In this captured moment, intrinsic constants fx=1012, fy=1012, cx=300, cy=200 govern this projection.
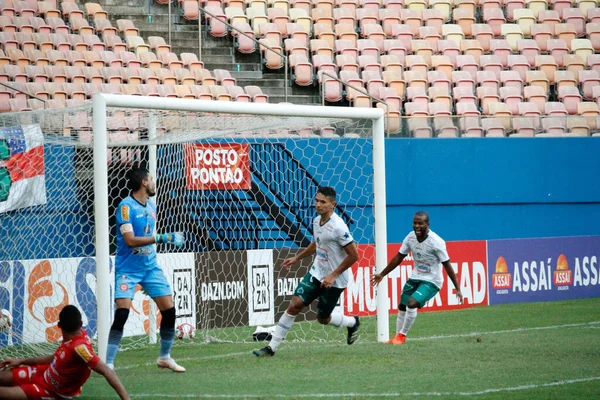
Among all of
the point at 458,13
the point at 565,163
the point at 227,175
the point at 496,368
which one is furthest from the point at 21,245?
the point at 458,13

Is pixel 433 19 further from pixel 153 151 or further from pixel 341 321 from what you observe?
pixel 341 321

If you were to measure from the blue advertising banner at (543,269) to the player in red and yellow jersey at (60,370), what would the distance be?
1187cm

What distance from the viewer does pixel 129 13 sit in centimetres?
2134

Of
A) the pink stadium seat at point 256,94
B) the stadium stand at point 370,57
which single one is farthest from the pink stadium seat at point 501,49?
the pink stadium seat at point 256,94

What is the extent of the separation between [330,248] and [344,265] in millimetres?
333

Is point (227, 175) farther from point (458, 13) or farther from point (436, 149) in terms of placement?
point (458, 13)

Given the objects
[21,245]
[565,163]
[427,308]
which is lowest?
[427,308]

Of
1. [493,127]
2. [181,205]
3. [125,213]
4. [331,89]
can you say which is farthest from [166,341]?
[493,127]

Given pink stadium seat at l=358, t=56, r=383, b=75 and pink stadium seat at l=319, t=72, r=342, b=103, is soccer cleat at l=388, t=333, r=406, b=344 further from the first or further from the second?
pink stadium seat at l=358, t=56, r=383, b=75

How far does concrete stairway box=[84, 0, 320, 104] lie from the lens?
21.0 metres

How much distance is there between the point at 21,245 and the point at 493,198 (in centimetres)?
1040

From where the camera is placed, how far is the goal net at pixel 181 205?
1244cm

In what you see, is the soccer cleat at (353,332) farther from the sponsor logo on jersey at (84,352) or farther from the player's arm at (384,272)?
the sponsor logo on jersey at (84,352)

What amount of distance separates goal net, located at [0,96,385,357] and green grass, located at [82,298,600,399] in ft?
3.71
